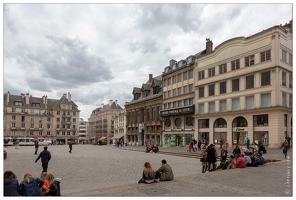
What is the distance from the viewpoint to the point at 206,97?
41312 millimetres

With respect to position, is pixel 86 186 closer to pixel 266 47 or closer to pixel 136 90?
pixel 266 47

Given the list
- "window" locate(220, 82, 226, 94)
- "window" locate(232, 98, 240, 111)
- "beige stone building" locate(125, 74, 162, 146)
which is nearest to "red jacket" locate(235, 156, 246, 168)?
"window" locate(232, 98, 240, 111)

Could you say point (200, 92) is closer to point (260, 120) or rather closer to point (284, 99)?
point (260, 120)

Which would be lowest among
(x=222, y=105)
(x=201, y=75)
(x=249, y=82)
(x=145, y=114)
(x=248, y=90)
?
(x=145, y=114)

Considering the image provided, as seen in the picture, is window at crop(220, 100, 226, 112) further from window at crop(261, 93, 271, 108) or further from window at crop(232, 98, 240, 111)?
window at crop(261, 93, 271, 108)

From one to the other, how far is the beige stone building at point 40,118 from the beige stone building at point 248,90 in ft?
194

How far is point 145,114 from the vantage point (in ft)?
191

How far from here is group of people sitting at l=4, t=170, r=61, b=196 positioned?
8.12 meters

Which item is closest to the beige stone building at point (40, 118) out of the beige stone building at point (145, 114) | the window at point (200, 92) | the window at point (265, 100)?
the beige stone building at point (145, 114)

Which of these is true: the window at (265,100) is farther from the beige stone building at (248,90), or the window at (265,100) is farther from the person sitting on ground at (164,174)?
the person sitting on ground at (164,174)

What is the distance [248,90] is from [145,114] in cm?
2731

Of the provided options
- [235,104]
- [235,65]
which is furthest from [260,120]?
[235,65]

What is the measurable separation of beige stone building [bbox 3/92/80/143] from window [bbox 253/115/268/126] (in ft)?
218

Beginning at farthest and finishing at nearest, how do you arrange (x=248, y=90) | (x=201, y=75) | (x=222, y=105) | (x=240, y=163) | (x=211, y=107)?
(x=201, y=75) → (x=211, y=107) → (x=222, y=105) → (x=248, y=90) → (x=240, y=163)
